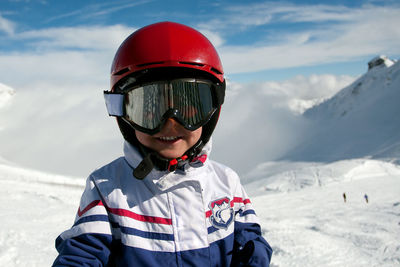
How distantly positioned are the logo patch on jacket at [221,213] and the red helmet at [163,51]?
2.48 feet

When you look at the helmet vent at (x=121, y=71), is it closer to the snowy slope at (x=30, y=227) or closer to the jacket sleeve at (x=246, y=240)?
the jacket sleeve at (x=246, y=240)

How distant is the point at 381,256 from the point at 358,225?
448 centimetres

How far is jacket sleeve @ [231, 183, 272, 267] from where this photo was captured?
1.86 meters

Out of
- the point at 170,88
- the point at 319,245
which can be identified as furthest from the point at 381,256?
the point at 170,88

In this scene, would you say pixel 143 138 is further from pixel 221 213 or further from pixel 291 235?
pixel 291 235

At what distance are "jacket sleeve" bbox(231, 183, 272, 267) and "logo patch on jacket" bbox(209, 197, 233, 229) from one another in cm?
10

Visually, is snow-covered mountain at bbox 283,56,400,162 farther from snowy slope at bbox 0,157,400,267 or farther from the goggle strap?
the goggle strap

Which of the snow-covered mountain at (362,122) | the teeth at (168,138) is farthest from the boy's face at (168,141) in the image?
the snow-covered mountain at (362,122)

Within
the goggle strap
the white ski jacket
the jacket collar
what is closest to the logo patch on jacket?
the white ski jacket

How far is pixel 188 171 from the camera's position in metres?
1.78

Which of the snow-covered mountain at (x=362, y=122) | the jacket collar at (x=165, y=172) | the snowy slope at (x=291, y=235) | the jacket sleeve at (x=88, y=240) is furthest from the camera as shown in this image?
the snow-covered mountain at (x=362, y=122)

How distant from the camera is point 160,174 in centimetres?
175

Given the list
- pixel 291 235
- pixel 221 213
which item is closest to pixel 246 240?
pixel 221 213

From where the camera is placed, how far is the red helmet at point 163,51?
1681mm
